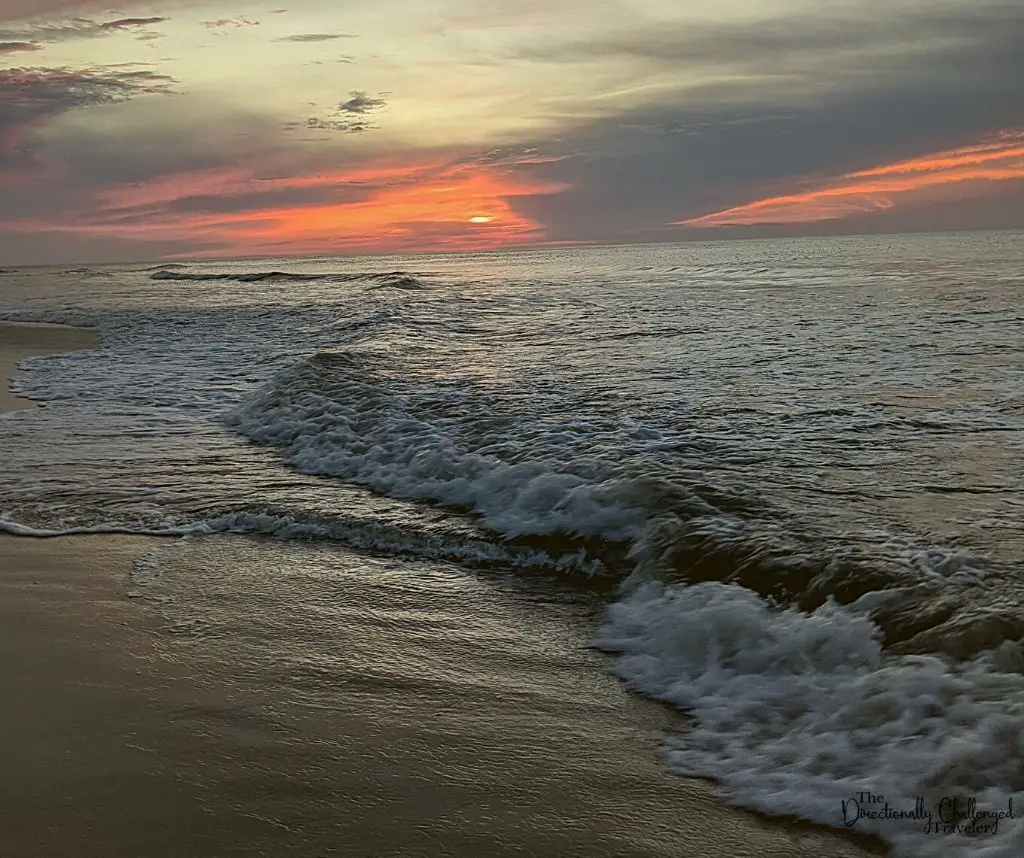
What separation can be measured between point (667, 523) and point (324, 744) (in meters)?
2.78

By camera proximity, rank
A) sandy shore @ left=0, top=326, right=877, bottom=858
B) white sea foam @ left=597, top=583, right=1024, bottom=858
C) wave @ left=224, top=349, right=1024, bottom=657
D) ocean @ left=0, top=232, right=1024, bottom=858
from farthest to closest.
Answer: wave @ left=224, top=349, right=1024, bottom=657 < ocean @ left=0, top=232, right=1024, bottom=858 < white sea foam @ left=597, top=583, right=1024, bottom=858 < sandy shore @ left=0, top=326, right=877, bottom=858

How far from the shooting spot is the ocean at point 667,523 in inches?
129

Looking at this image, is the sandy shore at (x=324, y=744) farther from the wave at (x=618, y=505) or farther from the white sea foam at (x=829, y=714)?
the wave at (x=618, y=505)

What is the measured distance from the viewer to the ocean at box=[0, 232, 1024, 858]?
3279mm

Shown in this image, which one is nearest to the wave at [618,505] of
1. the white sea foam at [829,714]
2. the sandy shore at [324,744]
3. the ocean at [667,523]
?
the ocean at [667,523]

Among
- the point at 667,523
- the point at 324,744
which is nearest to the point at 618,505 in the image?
the point at 667,523

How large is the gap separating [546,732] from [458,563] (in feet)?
7.29

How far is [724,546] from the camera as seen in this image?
4.99m

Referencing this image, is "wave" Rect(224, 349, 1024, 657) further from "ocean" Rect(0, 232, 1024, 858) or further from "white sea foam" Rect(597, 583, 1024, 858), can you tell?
"white sea foam" Rect(597, 583, 1024, 858)

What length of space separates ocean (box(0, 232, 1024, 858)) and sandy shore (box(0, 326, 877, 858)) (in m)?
0.09

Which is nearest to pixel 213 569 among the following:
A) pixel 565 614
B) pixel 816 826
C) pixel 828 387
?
pixel 565 614

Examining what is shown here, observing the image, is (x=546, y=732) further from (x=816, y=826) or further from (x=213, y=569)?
(x=213, y=569)

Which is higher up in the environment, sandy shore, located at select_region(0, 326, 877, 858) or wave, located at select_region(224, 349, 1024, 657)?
wave, located at select_region(224, 349, 1024, 657)

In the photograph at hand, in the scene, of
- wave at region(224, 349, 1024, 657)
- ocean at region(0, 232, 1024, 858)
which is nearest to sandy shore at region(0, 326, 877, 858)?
ocean at region(0, 232, 1024, 858)
